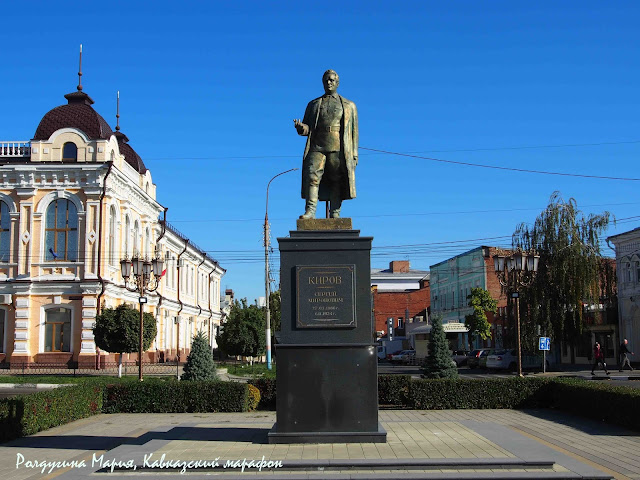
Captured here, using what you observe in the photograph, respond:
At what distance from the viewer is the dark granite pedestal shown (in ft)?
35.1

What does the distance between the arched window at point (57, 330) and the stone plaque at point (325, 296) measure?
30.6 metres

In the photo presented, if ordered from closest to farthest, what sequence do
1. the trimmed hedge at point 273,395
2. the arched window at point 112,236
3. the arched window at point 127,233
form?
1. the trimmed hedge at point 273,395
2. the arched window at point 112,236
3. the arched window at point 127,233

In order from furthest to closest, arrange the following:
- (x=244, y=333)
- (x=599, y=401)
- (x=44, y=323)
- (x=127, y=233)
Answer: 1. (x=244, y=333)
2. (x=127, y=233)
3. (x=44, y=323)
4. (x=599, y=401)

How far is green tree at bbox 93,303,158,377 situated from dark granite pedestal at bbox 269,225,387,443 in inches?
890

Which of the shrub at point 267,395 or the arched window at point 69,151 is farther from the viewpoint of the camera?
the arched window at point 69,151

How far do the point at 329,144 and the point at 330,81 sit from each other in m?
1.11

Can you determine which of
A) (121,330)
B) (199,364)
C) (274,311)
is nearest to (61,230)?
(121,330)

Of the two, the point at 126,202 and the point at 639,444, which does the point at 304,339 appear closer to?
the point at 639,444

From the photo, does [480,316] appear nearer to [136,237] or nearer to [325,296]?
[136,237]

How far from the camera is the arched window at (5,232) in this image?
39.1m

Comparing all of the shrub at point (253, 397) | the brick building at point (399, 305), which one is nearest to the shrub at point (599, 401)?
the shrub at point (253, 397)

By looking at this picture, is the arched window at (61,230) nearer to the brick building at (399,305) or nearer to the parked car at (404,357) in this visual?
the parked car at (404,357)

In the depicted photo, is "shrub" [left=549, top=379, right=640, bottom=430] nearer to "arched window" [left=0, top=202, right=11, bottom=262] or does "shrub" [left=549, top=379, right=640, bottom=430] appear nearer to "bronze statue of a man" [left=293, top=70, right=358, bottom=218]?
"bronze statue of a man" [left=293, top=70, right=358, bottom=218]

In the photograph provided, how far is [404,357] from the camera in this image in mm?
62094
